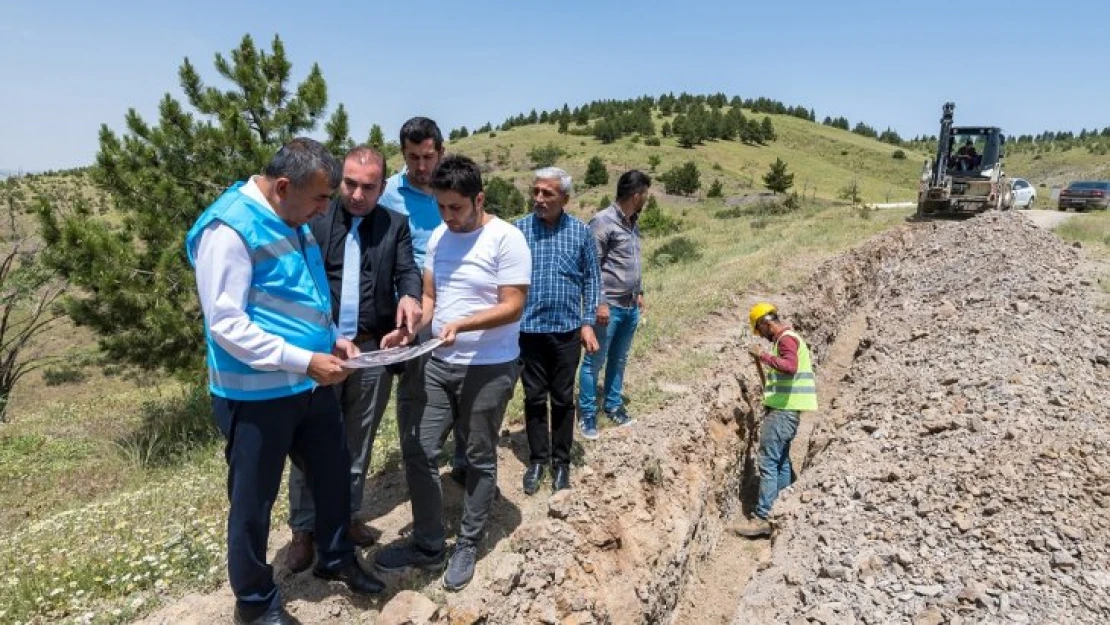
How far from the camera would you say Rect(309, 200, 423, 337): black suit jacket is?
287cm

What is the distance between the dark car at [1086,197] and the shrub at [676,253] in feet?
43.4

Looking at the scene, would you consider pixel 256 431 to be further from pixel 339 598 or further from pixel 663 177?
pixel 663 177

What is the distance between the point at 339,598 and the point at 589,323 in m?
1.99

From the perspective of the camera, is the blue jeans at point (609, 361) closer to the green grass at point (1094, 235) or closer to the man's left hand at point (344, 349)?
the man's left hand at point (344, 349)

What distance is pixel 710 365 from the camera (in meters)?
6.48

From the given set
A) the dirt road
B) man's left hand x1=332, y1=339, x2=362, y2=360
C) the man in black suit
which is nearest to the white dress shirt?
man's left hand x1=332, y1=339, x2=362, y2=360

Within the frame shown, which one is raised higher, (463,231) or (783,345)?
(463,231)

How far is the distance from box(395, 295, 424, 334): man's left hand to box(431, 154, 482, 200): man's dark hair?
1.70 ft

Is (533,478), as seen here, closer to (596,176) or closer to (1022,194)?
(1022,194)

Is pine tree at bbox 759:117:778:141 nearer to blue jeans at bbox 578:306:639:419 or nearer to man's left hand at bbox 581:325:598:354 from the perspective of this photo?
blue jeans at bbox 578:306:639:419

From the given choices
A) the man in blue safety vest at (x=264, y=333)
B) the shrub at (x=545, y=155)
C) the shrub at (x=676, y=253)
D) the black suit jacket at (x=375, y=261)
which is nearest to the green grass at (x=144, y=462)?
the shrub at (x=676, y=253)

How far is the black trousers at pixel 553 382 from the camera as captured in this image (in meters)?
3.77

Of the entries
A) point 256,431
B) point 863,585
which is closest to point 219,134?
point 256,431

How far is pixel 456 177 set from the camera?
2.74 m
